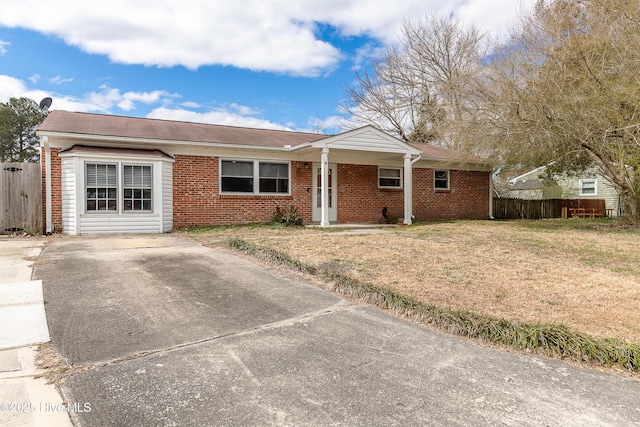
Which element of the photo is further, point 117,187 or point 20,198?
point 117,187

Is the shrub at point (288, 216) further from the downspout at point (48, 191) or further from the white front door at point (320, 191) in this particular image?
the downspout at point (48, 191)

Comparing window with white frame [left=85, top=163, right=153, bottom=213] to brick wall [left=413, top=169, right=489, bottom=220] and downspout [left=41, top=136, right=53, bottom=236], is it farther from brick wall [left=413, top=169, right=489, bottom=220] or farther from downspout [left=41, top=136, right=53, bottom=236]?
brick wall [left=413, top=169, right=489, bottom=220]

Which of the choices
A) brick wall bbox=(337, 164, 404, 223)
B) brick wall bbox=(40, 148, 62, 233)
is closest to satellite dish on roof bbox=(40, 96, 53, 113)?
brick wall bbox=(40, 148, 62, 233)

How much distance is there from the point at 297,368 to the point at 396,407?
769 mm

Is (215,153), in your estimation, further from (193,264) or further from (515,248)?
(515,248)

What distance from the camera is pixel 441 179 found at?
56.1ft

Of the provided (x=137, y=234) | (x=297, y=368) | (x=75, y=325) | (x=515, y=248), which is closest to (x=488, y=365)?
(x=297, y=368)

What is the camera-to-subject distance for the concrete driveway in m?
2.25

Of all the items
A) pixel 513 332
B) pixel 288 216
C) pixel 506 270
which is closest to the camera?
pixel 513 332

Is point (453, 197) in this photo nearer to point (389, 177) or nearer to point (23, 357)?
point (389, 177)

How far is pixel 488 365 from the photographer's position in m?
2.95

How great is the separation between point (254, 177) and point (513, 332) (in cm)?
1082

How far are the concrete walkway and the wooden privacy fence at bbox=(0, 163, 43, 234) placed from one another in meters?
5.68

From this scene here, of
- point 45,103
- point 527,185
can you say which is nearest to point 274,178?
point 45,103
